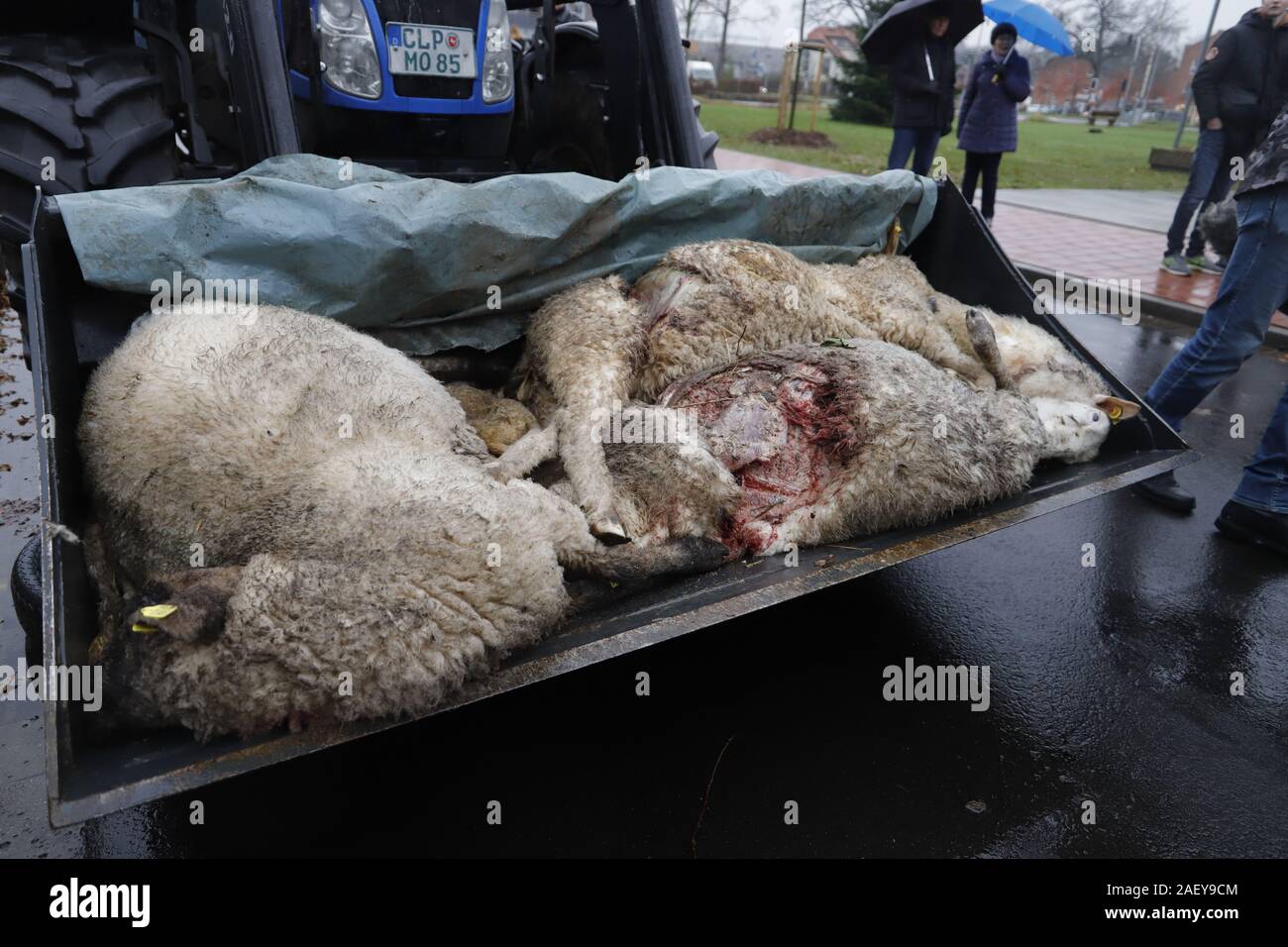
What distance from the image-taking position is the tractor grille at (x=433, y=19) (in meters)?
4.00

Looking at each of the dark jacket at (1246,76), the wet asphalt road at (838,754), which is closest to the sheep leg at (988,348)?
the wet asphalt road at (838,754)

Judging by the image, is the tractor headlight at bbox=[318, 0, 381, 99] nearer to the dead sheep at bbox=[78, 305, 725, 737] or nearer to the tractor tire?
the tractor tire

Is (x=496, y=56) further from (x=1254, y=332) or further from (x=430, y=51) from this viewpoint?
(x=1254, y=332)

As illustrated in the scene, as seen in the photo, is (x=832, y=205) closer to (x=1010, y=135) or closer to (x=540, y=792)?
(x=540, y=792)

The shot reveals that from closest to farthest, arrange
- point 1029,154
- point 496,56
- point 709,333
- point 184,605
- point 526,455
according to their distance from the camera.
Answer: point 184,605
point 526,455
point 709,333
point 496,56
point 1029,154

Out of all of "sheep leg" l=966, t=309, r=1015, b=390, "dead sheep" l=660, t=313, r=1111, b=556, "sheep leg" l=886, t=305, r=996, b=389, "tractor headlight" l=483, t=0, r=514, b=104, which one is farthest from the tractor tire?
"sheep leg" l=966, t=309, r=1015, b=390

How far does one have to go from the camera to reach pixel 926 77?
985cm

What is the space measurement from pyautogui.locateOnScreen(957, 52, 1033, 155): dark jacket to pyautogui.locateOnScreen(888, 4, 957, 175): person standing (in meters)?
0.32

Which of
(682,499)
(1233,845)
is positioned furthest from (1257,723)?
(682,499)

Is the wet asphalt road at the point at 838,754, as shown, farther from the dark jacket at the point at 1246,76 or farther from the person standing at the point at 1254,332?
the dark jacket at the point at 1246,76

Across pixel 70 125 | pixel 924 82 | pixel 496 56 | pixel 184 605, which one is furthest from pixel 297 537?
pixel 924 82

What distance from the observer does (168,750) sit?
6.24 ft

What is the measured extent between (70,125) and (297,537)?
235cm
